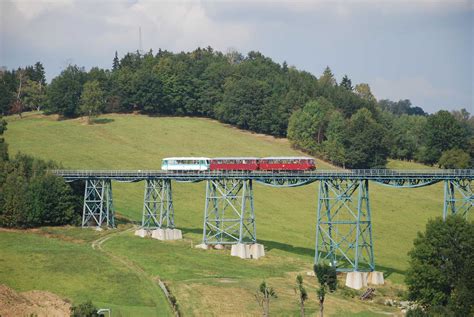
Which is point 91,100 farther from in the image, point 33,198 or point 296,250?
point 296,250

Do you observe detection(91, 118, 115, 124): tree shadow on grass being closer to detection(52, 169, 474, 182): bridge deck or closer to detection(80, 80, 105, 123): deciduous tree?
detection(80, 80, 105, 123): deciduous tree

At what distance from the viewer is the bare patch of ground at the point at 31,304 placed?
59562mm

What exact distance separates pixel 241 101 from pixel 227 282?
107 meters

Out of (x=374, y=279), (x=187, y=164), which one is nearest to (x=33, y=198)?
(x=187, y=164)

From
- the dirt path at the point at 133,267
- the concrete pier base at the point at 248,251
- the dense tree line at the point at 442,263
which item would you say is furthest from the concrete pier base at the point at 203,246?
the dense tree line at the point at 442,263

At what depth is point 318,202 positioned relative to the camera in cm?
8956

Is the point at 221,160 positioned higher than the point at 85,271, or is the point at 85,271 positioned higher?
the point at 221,160

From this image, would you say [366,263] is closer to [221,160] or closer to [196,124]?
[221,160]

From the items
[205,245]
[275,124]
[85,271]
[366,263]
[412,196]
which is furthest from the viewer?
[275,124]

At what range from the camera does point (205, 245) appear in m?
93.9

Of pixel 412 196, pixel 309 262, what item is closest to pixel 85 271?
pixel 309 262

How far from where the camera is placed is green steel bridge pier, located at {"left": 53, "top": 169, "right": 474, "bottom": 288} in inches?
3194

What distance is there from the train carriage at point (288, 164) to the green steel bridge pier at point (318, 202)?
113cm

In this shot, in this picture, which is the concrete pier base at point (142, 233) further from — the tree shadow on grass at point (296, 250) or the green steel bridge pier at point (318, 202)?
the tree shadow on grass at point (296, 250)
